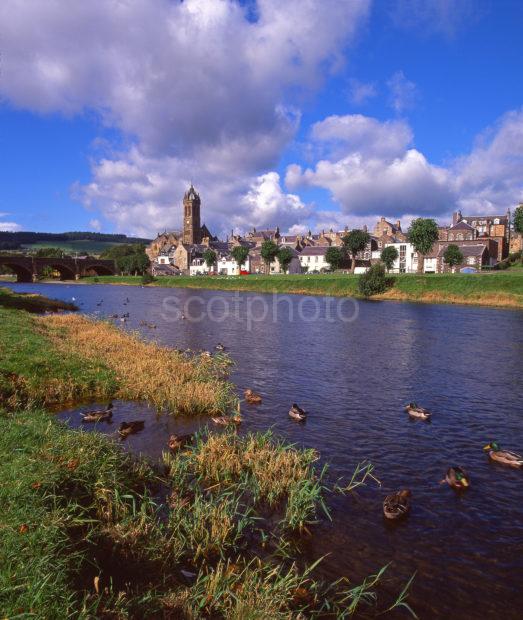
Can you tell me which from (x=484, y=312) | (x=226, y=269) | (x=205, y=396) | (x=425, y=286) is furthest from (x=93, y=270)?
(x=205, y=396)

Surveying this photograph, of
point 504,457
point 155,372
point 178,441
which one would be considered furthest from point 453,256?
point 178,441

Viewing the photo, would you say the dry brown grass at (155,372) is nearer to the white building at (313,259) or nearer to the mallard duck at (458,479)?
the mallard duck at (458,479)

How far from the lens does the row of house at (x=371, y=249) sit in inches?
4641

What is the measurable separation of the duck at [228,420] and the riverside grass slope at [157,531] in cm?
222

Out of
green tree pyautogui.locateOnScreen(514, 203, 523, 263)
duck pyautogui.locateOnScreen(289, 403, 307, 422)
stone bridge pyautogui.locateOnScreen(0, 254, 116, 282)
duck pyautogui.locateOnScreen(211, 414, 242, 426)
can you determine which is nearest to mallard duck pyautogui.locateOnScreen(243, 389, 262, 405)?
duck pyautogui.locateOnScreen(289, 403, 307, 422)

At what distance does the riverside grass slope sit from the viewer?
6.49 meters

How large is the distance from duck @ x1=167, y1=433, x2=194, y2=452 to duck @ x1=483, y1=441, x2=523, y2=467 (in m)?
9.23

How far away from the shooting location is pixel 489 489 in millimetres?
12289

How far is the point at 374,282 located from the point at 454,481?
223 ft

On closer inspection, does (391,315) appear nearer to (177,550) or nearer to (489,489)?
(489,489)

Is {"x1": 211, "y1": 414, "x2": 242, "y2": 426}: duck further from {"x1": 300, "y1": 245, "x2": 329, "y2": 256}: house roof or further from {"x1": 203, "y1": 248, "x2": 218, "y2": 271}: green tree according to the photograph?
{"x1": 203, "y1": 248, "x2": 218, "y2": 271}: green tree

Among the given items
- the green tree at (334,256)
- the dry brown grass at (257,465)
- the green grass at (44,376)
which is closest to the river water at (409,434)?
the dry brown grass at (257,465)

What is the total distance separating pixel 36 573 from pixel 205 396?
38.3 feet

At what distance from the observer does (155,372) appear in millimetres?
20312
